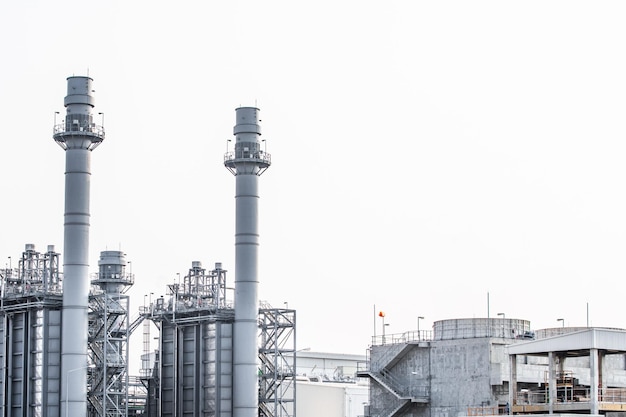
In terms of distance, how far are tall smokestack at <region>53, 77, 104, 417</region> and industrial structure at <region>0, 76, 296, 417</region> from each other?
70 millimetres

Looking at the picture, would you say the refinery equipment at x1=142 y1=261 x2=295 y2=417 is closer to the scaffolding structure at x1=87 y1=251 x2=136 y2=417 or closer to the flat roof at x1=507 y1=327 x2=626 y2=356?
the scaffolding structure at x1=87 y1=251 x2=136 y2=417

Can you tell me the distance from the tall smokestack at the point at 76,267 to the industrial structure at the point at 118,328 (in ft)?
0.23

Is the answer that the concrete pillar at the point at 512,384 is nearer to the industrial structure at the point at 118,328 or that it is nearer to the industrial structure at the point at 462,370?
the industrial structure at the point at 462,370

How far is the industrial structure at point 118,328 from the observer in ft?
264

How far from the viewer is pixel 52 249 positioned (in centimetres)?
8650

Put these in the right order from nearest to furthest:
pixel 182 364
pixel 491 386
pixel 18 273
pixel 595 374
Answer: pixel 595 374
pixel 491 386
pixel 18 273
pixel 182 364

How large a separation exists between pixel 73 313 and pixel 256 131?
20.5 meters

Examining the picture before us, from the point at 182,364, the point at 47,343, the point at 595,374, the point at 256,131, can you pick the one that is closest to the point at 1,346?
the point at 47,343

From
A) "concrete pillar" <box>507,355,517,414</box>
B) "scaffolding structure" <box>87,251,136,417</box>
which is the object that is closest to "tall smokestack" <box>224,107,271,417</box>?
"scaffolding structure" <box>87,251,136,417</box>

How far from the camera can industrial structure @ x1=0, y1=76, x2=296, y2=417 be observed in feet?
264

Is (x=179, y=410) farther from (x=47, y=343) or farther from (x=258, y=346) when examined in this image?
(x=47, y=343)

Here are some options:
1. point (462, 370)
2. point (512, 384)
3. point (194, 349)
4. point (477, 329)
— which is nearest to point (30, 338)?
point (194, 349)

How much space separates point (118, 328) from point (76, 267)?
343 inches

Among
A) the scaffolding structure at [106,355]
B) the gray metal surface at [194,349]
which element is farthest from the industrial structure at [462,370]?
the scaffolding structure at [106,355]
